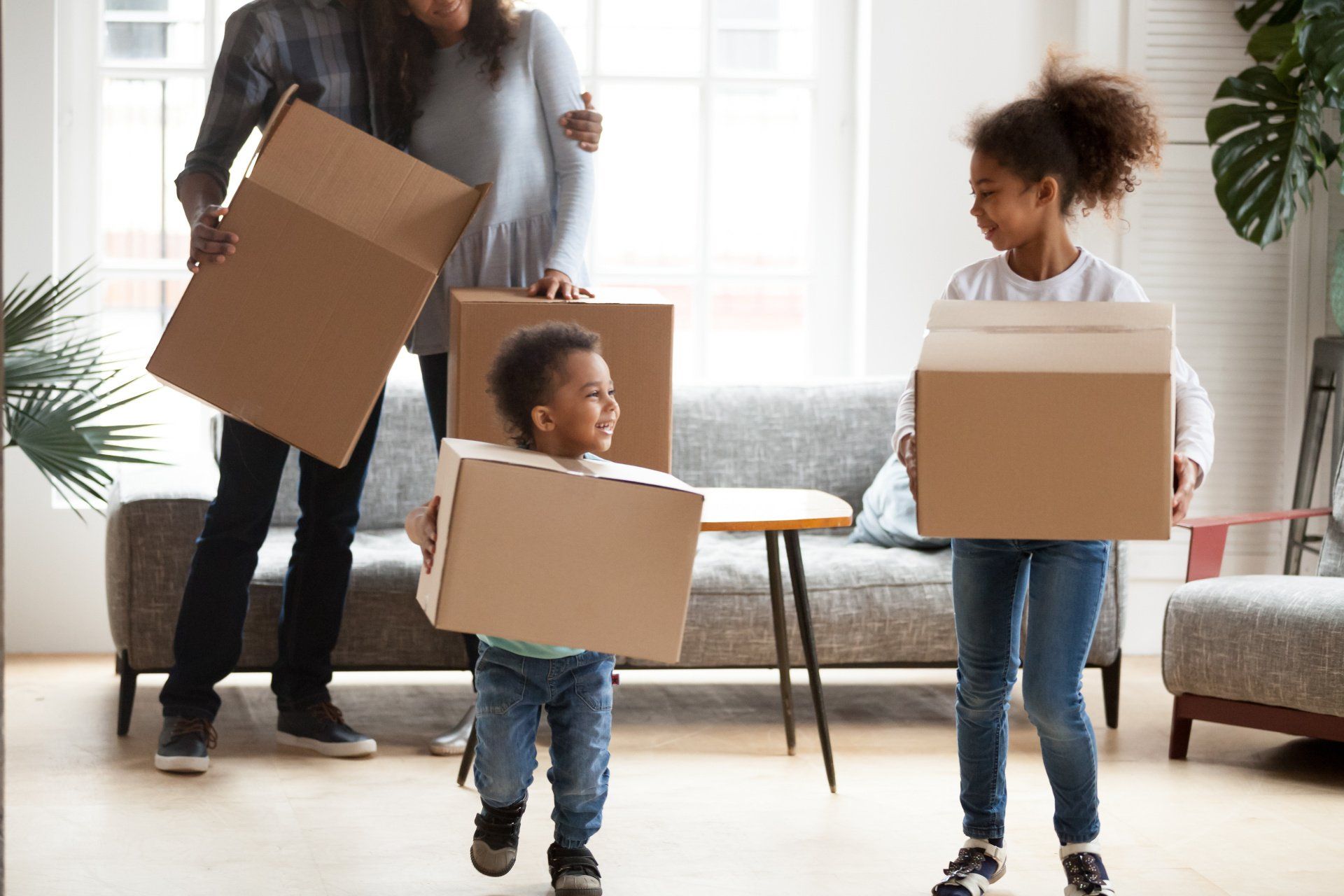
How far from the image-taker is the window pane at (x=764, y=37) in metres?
3.70

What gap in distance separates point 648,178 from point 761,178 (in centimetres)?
30

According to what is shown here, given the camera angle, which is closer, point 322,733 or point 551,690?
point 551,690

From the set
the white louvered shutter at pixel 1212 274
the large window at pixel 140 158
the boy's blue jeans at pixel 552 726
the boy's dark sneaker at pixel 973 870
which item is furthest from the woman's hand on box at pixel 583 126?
the white louvered shutter at pixel 1212 274

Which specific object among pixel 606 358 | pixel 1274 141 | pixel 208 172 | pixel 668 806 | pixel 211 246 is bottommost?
pixel 668 806

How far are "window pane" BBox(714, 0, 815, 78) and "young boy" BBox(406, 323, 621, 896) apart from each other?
2.04m

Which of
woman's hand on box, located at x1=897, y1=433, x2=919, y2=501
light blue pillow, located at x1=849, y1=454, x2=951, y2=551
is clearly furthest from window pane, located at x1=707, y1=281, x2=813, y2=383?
woman's hand on box, located at x1=897, y1=433, x2=919, y2=501

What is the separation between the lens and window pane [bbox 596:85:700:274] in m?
3.71

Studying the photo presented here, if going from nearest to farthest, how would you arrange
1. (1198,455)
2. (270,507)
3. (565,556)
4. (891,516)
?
(565,556)
(1198,455)
(270,507)
(891,516)

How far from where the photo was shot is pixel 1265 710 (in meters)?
2.61

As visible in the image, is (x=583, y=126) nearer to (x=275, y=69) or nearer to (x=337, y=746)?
(x=275, y=69)

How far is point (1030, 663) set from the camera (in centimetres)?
178

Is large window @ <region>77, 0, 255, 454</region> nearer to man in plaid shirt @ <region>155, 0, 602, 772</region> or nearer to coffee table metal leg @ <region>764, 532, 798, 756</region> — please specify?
man in plaid shirt @ <region>155, 0, 602, 772</region>

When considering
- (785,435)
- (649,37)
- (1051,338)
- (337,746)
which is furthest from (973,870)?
(649,37)

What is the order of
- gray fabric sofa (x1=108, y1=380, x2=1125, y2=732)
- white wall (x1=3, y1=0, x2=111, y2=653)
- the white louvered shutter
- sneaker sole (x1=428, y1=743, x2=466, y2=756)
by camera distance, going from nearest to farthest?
1. sneaker sole (x1=428, y1=743, x2=466, y2=756)
2. gray fabric sofa (x1=108, y1=380, x2=1125, y2=732)
3. white wall (x1=3, y1=0, x2=111, y2=653)
4. the white louvered shutter
